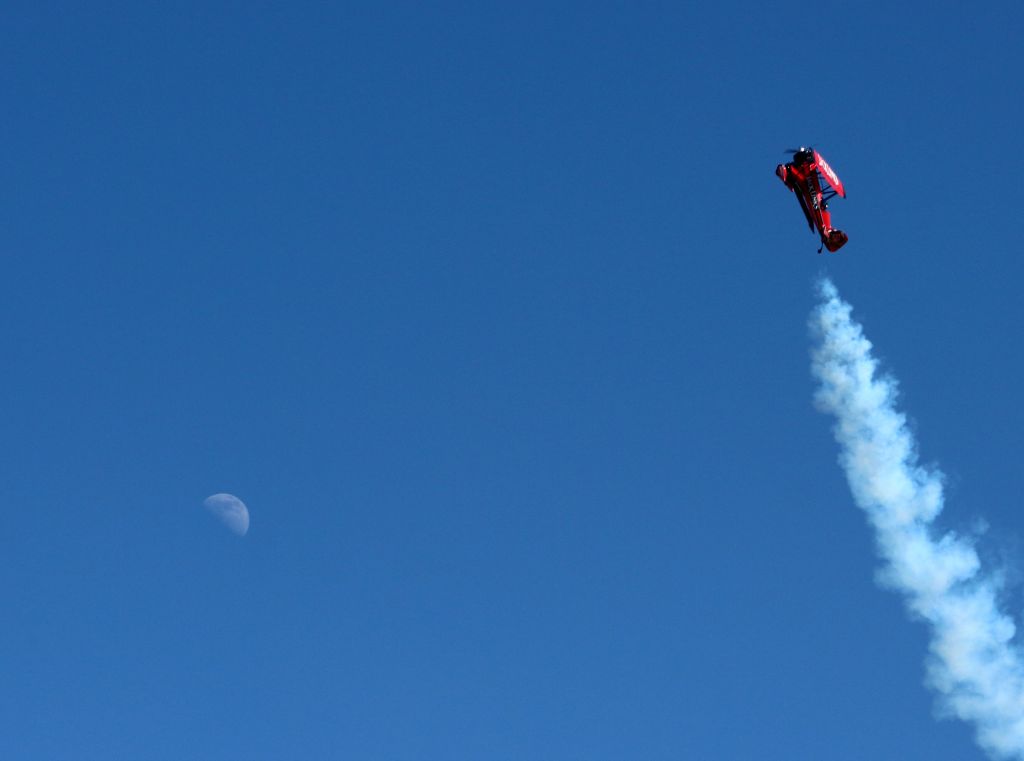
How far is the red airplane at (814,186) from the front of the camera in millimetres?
171125

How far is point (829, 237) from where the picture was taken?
172 meters

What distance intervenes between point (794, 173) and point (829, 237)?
5.87 meters

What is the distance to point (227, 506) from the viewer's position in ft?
645

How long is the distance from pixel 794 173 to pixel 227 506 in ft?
202

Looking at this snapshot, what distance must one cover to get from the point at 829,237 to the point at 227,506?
61678 mm

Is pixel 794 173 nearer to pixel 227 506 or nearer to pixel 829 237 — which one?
pixel 829 237

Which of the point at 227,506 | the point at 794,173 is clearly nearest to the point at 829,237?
the point at 794,173

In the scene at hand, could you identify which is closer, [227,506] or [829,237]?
[829,237]

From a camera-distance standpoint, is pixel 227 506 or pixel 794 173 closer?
pixel 794 173

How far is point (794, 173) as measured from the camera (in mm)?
171625

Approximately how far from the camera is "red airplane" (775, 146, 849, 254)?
6737 inches

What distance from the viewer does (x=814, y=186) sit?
6752 inches
